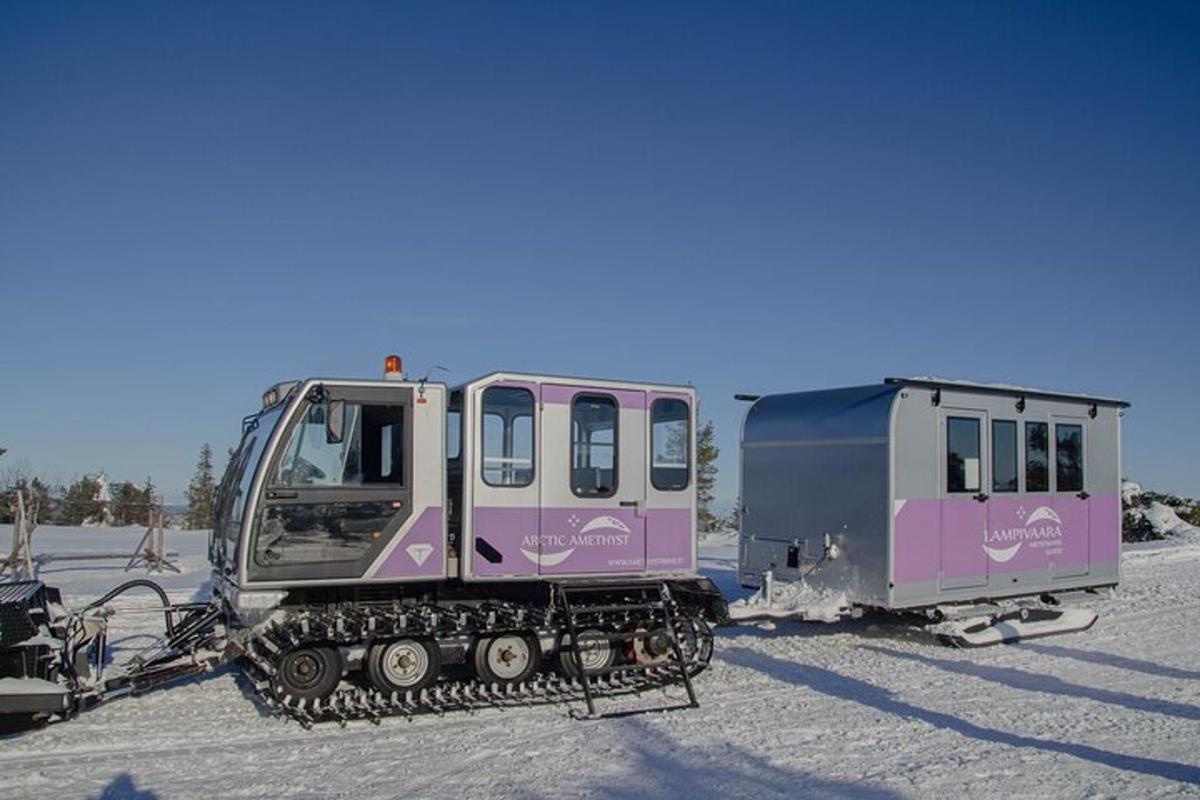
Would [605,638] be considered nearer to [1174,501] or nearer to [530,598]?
[530,598]

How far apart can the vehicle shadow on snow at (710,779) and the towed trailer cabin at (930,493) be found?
476 cm

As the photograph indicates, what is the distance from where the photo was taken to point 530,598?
31.7ft

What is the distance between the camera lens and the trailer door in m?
13.7

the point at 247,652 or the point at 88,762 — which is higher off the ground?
the point at 247,652

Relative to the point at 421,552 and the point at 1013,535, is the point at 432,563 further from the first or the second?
the point at 1013,535

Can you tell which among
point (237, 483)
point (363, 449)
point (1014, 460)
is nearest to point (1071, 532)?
point (1014, 460)

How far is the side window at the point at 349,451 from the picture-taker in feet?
28.3

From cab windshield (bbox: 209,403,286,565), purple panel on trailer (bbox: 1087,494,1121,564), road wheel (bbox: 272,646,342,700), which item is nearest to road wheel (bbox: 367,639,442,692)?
road wheel (bbox: 272,646,342,700)

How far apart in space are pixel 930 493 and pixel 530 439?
17.5 ft

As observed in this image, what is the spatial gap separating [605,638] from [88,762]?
4.39 meters

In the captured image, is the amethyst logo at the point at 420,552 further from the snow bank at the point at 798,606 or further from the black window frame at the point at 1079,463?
the black window frame at the point at 1079,463

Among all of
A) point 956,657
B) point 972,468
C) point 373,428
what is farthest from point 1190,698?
point 373,428

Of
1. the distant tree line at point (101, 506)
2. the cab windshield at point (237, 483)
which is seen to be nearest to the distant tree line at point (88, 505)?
the distant tree line at point (101, 506)

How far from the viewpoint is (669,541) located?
10.1m
